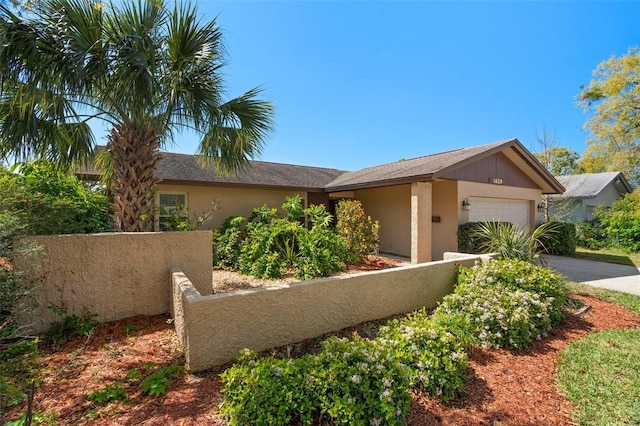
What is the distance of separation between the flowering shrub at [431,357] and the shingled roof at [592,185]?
24007 mm

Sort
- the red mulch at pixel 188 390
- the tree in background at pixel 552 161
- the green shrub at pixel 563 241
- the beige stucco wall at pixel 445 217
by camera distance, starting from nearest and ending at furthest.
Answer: the red mulch at pixel 188 390, the beige stucco wall at pixel 445 217, the green shrub at pixel 563 241, the tree in background at pixel 552 161

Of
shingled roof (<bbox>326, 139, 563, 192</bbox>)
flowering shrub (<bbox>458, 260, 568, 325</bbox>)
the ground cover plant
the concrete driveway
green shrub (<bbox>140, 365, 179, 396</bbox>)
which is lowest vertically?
the ground cover plant

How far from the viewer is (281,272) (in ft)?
23.4

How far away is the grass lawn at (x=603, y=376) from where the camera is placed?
2623mm

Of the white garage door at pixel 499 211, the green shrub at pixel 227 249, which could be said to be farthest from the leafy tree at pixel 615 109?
the green shrub at pixel 227 249

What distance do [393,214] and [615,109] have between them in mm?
15980

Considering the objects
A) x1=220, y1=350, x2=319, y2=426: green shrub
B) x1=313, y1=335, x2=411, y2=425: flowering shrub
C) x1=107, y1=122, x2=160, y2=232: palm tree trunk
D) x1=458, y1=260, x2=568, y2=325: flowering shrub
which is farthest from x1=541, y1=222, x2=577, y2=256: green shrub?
x1=107, y1=122, x2=160, y2=232: palm tree trunk

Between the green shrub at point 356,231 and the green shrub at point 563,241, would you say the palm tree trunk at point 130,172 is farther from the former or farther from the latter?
the green shrub at point 563,241

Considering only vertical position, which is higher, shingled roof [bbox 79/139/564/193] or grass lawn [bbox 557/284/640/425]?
shingled roof [bbox 79/139/564/193]

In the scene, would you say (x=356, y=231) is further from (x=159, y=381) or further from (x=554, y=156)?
(x=554, y=156)

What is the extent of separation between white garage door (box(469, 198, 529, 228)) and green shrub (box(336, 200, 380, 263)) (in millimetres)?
4362

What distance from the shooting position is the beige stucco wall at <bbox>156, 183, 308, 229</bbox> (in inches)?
404

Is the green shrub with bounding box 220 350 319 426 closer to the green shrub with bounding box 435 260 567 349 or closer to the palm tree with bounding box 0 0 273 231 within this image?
the green shrub with bounding box 435 260 567 349

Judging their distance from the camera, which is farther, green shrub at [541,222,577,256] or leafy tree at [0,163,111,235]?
green shrub at [541,222,577,256]
